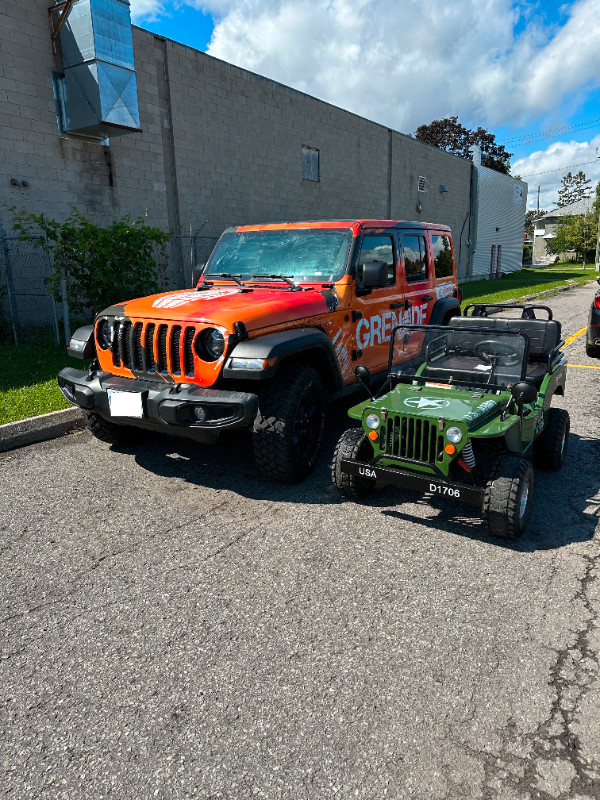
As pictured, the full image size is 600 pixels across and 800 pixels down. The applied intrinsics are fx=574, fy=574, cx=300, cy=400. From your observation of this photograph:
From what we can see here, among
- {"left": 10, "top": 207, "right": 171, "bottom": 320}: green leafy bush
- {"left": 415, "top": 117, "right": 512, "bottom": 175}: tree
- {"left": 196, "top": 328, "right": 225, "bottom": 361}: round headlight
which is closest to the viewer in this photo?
{"left": 196, "top": 328, "right": 225, "bottom": 361}: round headlight

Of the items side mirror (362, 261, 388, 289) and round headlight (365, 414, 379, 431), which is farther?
side mirror (362, 261, 388, 289)

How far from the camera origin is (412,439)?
3.79 metres

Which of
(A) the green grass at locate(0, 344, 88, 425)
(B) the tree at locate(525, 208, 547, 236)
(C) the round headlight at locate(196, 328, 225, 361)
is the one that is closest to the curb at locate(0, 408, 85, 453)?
(A) the green grass at locate(0, 344, 88, 425)

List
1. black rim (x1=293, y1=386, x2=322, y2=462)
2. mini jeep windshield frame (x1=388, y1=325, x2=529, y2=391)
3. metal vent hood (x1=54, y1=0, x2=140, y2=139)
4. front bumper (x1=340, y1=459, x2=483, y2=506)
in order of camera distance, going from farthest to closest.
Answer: metal vent hood (x1=54, y1=0, x2=140, y2=139) < black rim (x1=293, y1=386, x2=322, y2=462) < mini jeep windshield frame (x1=388, y1=325, x2=529, y2=391) < front bumper (x1=340, y1=459, x2=483, y2=506)

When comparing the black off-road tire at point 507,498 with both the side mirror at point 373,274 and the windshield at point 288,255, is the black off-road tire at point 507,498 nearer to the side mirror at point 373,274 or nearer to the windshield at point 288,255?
the side mirror at point 373,274

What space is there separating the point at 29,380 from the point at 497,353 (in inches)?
224

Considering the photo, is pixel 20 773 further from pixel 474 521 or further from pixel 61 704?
pixel 474 521

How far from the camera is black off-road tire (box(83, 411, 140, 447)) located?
5.16 metres

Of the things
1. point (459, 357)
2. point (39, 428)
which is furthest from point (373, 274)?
point (39, 428)

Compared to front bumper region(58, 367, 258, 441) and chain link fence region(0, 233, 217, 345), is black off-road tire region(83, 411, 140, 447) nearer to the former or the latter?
front bumper region(58, 367, 258, 441)

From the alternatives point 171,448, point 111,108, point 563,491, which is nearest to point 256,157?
point 111,108

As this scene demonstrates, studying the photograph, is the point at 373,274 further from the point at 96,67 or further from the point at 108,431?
the point at 96,67

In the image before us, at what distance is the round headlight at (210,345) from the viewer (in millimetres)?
4152

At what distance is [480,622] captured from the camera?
2.90m
